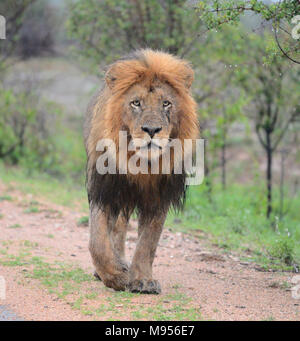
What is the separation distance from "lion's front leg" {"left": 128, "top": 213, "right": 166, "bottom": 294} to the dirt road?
0.11m

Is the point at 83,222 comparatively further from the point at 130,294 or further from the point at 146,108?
the point at 146,108

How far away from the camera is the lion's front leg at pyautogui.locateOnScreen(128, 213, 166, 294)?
4.66 m

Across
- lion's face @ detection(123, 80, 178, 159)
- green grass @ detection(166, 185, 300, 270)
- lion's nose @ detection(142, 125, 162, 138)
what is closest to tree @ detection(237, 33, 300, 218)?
green grass @ detection(166, 185, 300, 270)

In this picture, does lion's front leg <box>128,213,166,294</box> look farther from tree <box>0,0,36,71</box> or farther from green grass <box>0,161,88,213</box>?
tree <box>0,0,36,71</box>

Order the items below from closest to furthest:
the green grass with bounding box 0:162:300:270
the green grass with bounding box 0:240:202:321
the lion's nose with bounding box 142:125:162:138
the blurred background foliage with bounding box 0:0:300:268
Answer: the green grass with bounding box 0:240:202:321 → the lion's nose with bounding box 142:125:162:138 → the green grass with bounding box 0:162:300:270 → the blurred background foliage with bounding box 0:0:300:268

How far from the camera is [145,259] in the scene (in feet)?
15.6

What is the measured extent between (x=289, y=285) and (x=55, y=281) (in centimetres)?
189

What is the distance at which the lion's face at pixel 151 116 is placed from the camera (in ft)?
13.8

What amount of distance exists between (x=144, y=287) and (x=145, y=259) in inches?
8.9

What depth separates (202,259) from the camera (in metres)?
6.15

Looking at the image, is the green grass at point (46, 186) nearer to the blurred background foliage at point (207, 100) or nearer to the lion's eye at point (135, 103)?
the blurred background foliage at point (207, 100)

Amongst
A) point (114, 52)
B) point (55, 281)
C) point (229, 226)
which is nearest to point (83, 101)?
point (114, 52)

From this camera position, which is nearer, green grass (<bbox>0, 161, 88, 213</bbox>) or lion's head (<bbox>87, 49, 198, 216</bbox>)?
lion's head (<bbox>87, 49, 198, 216</bbox>)

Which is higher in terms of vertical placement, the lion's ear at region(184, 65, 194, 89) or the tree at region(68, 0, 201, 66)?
the tree at region(68, 0, 201, 66)
